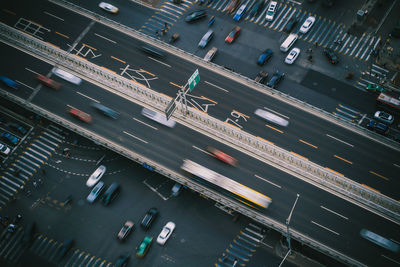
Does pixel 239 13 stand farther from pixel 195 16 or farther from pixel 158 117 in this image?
pixel 158 117

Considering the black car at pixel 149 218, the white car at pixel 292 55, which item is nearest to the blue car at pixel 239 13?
the white car at pixel 292 55

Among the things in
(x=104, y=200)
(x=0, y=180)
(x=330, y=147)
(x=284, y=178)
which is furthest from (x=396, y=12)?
(x=0, y=180)

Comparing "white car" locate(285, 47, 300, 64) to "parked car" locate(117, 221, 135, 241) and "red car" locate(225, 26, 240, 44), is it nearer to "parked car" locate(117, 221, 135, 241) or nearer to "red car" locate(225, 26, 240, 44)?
"red car" locate(225, 26, 240, 44)

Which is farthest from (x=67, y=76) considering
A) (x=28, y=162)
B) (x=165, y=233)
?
(x=165, y=233)

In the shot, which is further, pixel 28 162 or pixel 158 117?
pixel 28 162

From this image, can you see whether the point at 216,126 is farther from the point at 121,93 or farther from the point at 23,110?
the point at 23,110

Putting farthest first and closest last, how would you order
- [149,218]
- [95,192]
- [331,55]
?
[331,55], [95,192], [149,218]

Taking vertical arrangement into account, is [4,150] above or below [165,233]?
below
